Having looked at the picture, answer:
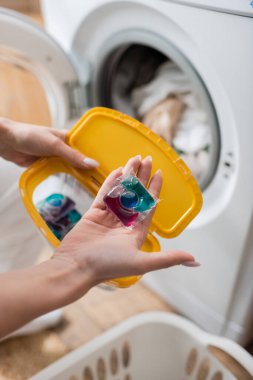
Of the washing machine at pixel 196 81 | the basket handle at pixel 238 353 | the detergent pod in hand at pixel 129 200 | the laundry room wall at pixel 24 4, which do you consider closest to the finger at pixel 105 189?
the detergent pod in hand at pixel 129 200

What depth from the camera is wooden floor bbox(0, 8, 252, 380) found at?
3.02ft

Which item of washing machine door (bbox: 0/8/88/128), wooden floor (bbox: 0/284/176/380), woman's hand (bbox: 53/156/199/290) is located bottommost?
wooden floor (bbox: 0/284/176/380)

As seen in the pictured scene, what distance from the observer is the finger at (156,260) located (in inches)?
19.4

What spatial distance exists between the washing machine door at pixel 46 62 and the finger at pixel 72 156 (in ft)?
0.79

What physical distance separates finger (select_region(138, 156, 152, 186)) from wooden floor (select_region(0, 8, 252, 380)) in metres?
0.46

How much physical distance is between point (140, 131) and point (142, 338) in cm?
45

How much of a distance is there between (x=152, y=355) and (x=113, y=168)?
0.44 metres

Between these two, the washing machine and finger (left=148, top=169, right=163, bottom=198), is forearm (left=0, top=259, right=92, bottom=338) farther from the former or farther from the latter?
the washing machine

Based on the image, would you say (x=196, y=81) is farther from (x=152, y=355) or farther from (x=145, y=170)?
(x=152, y=355)

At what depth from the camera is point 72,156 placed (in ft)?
2.31

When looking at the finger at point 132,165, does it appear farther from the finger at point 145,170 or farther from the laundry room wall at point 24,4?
the laundry room wall at point 24,4

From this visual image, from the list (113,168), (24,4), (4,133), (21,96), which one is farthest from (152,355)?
(24,4)

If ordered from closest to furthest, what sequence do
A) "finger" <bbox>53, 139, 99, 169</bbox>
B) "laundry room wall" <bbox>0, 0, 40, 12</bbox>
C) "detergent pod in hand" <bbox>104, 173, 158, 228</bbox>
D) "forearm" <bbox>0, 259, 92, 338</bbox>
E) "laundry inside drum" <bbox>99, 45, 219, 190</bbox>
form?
1. "forearm" <bbox>0, 259, 92, 338</bbox>
2. "detergent pod in hand" <bbox>104, 173, 158, 228</bbox>
3. "finger" <bbox>53, 139, 99, 169</bbox>
4. "laundry inside drum" <bbox>99, 45, 219, 190</bbox>
5. "laundry room wall" <bbox>0, 0, 40, 12</bbox>

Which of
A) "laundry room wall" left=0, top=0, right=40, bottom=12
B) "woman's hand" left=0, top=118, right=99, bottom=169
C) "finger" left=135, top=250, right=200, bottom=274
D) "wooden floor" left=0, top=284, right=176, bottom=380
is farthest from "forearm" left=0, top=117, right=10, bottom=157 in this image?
"laundry room wall" left=0, top=0, right=40, bottom=12
